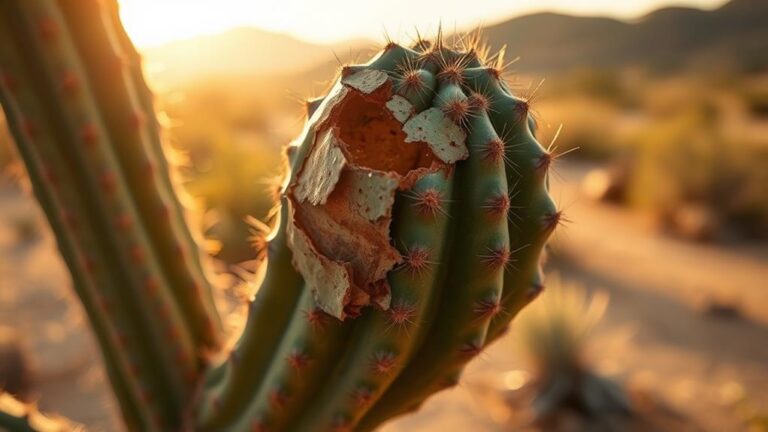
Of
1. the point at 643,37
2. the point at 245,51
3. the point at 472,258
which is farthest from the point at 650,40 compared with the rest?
the point at 472,258

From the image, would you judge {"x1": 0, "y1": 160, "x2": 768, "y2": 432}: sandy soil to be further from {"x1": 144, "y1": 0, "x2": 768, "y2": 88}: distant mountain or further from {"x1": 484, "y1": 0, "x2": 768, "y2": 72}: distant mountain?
{"x1": 484, "y1": 0, "x2": 768, "y2": 72}: distant mountain

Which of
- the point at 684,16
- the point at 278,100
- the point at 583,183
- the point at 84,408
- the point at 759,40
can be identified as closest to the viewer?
the point at 84,408

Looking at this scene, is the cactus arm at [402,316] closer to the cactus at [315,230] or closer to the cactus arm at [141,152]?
the cactus at [315,230]

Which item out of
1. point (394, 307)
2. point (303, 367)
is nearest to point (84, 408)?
point (303, 367)

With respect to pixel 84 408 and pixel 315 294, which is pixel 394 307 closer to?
pixel 315 294

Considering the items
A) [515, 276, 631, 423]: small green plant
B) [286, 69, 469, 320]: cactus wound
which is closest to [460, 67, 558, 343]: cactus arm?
[286, 69, 469, 320]: cactus wound

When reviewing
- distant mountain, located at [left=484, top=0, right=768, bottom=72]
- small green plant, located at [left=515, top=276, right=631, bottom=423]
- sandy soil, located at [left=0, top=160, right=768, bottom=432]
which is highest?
small green plant, located at [left=515, top=276, right=631, bottom=423]
